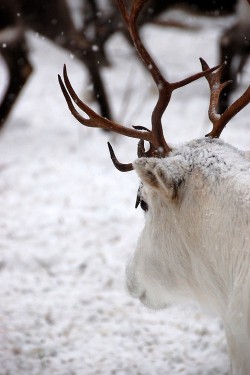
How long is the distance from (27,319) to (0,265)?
2.44ft

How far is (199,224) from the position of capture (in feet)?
7.52

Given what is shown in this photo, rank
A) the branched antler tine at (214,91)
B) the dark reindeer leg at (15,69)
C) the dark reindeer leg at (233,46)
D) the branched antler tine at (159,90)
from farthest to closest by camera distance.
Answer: the dark reindeer leg at (233,46)
the dark reindeer leg at (15,69)
the branched antler tine at (214,91)
the branched antler tine at (159,90)

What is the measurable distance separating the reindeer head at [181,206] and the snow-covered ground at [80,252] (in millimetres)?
692

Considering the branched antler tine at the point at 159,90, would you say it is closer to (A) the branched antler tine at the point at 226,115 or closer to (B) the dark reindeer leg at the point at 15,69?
(A) the branched antler tine at the point at 226,115

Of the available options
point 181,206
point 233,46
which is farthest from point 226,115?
point 233,46

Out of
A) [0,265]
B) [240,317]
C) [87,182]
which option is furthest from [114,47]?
[240,317]

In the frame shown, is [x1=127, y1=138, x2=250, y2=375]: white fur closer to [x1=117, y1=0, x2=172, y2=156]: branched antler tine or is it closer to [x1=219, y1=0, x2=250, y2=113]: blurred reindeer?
[x1=117, y1=0, x2=172, y2=156]: branched antler tine

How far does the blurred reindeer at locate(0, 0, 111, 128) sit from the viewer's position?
6949 mm

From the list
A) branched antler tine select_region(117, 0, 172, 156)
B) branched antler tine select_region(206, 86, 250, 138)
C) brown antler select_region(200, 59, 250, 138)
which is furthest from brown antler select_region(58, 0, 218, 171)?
branched antler tine select_region(206, 86, 250, 138)

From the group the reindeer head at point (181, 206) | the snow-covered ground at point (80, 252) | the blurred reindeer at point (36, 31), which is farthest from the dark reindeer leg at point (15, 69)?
the reindeer head at point (181, 206)

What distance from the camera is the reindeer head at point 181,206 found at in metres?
2.23

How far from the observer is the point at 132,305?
12.6ft

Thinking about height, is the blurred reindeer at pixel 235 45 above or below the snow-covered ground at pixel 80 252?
above

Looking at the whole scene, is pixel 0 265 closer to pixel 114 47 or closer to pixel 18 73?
pixel 18 73
